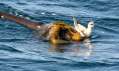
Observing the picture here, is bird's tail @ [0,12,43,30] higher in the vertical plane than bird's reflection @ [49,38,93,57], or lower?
higher

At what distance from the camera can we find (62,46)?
21.7m

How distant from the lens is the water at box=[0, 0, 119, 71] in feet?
62.4

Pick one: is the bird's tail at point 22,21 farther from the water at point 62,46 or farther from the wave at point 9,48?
the wave at point 9,48

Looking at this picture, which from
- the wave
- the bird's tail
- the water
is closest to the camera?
the water

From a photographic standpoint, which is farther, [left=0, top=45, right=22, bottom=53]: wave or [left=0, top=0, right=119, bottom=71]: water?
[left=0, top=45, right=22, bottom=53]: wave

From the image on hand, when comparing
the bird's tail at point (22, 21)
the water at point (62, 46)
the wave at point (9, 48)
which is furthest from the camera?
the bird's tail at point (22, 21)

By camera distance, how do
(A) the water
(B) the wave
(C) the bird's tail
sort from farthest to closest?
(C) the bird's tail
(B) the wave
(A) the water

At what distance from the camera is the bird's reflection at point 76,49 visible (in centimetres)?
2055

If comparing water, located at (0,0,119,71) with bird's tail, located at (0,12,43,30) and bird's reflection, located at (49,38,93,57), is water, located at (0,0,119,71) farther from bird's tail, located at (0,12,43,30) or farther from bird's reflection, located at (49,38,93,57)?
bird's tail, located at (0,12,43,30)

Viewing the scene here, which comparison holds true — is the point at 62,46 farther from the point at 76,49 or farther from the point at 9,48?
the point at 9,48

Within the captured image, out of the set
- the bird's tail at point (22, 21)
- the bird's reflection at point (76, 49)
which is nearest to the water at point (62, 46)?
the bird's reflection at point (76, 49)

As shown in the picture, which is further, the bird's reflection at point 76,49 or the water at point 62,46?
the bird's reflection at point 76,49

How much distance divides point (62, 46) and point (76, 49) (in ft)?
2.36

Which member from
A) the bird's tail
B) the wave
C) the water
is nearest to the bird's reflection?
the water
